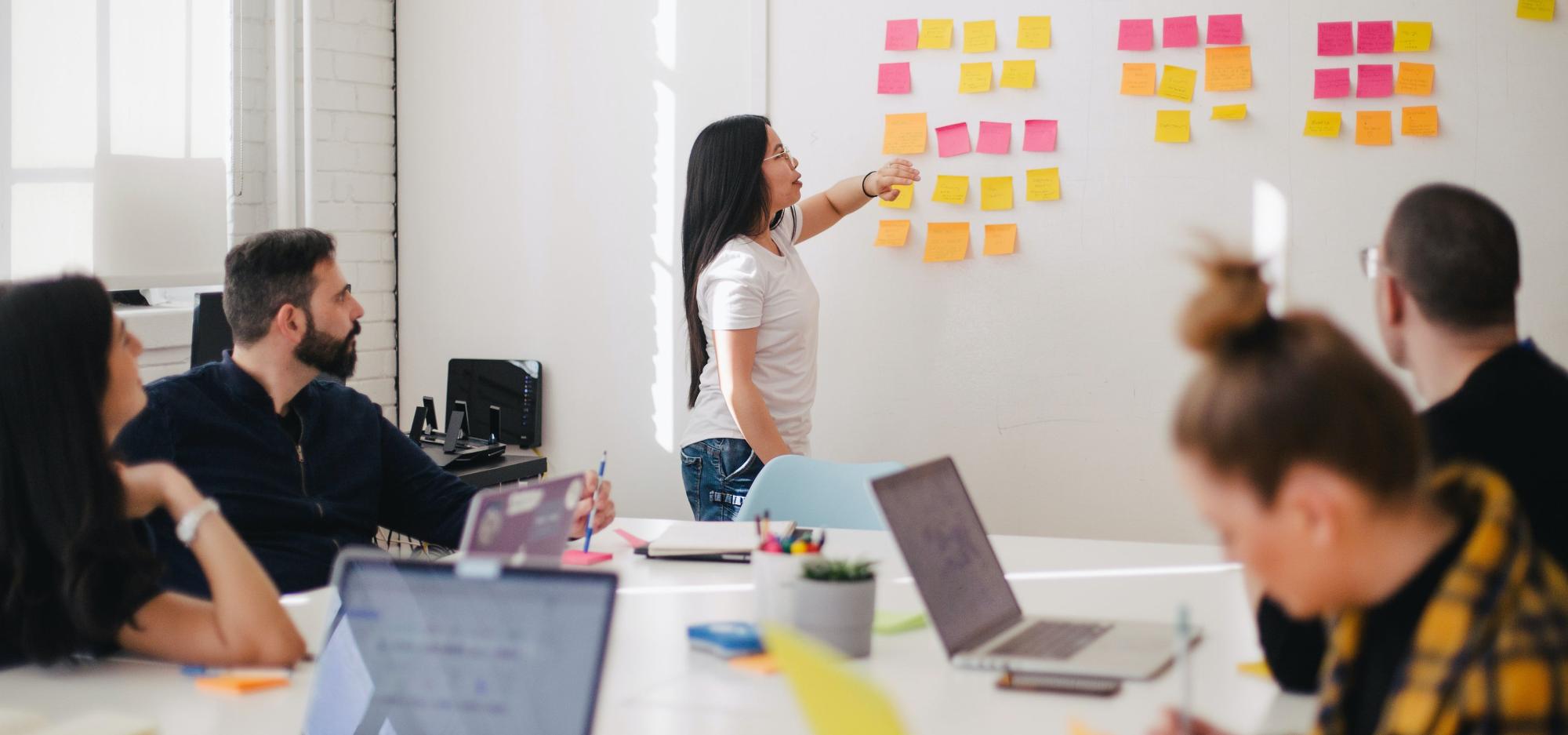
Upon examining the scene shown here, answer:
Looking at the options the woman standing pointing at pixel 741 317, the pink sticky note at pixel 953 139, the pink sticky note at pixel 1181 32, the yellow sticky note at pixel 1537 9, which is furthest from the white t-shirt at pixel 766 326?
the yellow sticky note at pixel 1537 9

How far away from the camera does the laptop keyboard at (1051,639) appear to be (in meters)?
1.62

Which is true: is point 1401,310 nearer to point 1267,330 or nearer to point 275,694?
point 1267,330

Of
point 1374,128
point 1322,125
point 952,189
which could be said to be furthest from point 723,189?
point 1374,128

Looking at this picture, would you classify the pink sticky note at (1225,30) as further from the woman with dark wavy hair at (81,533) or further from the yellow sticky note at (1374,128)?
the woman with dark wavy hair at (81,533)

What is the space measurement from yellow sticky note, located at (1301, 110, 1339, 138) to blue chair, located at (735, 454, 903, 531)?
1486 millimetres

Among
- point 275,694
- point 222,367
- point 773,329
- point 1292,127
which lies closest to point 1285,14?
point 1292,127

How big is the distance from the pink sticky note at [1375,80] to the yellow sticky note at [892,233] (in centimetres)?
117

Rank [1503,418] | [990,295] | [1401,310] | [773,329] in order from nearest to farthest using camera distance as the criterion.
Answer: [1503,418], [1401,310], [773,329], [990,295]

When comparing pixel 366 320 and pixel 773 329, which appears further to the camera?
pixel 366 320

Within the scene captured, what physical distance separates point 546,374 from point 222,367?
176 cm

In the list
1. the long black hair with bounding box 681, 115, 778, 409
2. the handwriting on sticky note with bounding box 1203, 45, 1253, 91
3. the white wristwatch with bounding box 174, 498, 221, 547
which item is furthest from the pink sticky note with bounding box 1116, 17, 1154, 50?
the white wristwatch with bounding box 174, 498, 221, 547

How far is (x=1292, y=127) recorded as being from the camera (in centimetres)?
332

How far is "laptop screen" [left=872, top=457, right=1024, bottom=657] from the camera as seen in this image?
1.63 meters

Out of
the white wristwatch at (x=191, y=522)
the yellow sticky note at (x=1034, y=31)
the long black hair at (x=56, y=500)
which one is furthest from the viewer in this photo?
the yellow sticky note at (x=1034, y=31)
